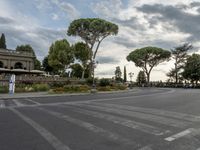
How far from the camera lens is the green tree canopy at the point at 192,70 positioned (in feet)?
216

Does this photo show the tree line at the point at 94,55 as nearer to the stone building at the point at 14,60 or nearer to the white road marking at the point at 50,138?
the stone building at the point at 14,60

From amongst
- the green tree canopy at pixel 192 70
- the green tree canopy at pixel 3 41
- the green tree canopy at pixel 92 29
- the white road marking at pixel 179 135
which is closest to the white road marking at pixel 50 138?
the white road marking at pixel 179 135

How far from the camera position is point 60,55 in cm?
5738

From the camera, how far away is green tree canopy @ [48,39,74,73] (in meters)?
57.8

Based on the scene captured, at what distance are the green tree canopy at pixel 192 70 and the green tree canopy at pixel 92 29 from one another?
26.5m

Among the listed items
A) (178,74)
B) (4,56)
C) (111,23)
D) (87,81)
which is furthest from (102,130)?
(178,74)

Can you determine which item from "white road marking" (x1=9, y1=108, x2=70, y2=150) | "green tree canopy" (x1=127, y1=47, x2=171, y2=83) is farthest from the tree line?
"white road marking" (x1=9, y1=108, x2=70, y2=150)

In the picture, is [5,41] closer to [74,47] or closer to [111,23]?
[74,47]

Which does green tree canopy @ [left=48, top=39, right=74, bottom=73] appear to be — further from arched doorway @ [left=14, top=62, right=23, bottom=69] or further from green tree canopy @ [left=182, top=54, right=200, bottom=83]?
Result: green tree canopy @ [left=182, top=54, right=200, bottom=83]

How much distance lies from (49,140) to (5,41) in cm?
7509

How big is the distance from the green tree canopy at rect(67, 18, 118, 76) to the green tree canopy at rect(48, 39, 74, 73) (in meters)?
6.97

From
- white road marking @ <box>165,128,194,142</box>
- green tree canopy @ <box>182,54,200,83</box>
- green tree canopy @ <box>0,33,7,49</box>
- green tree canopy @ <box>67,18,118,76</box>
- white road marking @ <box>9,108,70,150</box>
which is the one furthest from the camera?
green tree canopy @ <box>0,33,7,49</box>

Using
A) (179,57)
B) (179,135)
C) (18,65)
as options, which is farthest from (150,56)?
(179,135)

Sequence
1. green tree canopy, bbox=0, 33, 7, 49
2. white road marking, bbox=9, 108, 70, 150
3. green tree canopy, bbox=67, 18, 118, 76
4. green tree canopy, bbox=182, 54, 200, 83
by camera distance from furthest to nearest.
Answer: green tree canopy, bbox=0, 33, 7, 49 < green tree canopy, bbox=182, 54, 200, 83 < green tree canopy, bbox=67, 18, 118, 76 < white road marking, bbox=9, 108, 70, 150
